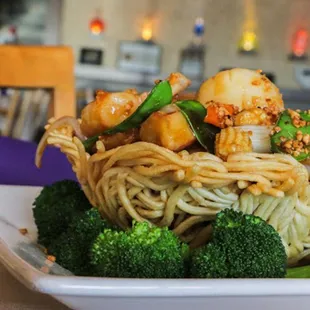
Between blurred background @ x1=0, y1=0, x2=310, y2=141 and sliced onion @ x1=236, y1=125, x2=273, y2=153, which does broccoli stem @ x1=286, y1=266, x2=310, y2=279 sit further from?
blurred background @ x1=0, y1=0, x2=310, y2=141

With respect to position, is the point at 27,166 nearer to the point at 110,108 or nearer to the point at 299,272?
the point at 110,108

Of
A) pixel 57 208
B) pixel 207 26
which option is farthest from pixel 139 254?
→ pixel 207 26

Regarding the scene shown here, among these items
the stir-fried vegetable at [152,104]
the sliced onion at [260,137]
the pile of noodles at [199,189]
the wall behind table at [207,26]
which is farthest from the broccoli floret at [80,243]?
the wall behind table at [207,26]

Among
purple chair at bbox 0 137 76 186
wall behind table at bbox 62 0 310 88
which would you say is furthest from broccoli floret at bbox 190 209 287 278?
wall behind table at bbox 62 0 310 88

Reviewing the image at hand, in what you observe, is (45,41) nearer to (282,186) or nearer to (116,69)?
(116,69)

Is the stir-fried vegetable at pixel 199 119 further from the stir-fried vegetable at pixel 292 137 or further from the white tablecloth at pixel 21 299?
the white tablecloth at pixel 21 299

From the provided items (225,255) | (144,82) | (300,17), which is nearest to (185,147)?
(225,255)

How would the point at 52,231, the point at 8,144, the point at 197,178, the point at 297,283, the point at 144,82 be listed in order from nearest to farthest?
the point at 297,283
the point at 197,178
the point at 52,231
the point at 8,144
the point at 144,82
